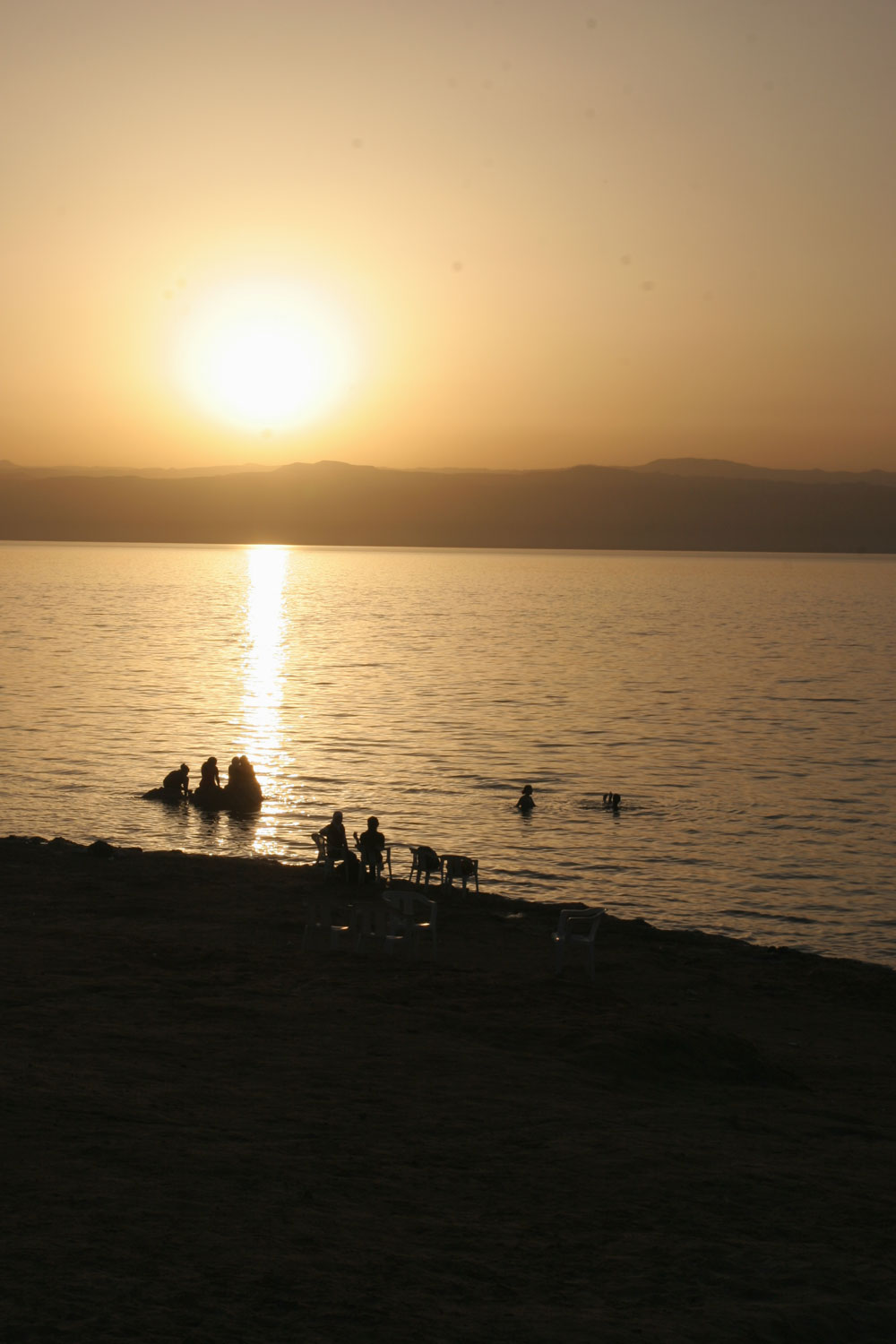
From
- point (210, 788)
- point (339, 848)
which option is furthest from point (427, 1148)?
point (210, 788)

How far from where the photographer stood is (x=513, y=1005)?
38.1 feet

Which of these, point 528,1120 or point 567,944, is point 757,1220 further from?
point 567,944

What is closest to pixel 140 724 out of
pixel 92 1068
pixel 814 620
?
pixel 92 1068

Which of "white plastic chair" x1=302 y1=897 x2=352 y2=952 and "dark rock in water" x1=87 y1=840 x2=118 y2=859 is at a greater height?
"white plastic chair" x1=302 y1=897 x2=352 y2=952

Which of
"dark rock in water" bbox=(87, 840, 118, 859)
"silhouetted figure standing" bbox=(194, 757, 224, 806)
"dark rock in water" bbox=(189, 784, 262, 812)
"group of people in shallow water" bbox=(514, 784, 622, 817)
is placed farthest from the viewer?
"group of people in shallow water" bbox=(514, 784, 622, 817)

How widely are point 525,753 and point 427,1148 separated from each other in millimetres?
29994

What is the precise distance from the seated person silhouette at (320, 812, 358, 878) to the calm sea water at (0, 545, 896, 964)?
304cm

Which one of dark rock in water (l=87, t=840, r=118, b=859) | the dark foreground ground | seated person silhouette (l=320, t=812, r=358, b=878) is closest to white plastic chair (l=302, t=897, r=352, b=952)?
the dark foreground ground

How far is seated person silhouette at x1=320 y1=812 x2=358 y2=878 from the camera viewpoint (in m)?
17.8

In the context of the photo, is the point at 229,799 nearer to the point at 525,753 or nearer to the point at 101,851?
the point at 101,851

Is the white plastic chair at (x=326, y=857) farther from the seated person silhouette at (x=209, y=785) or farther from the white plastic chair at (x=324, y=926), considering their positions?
the seated person silhouette at (x=209, y=785)

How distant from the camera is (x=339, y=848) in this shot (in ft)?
61.1

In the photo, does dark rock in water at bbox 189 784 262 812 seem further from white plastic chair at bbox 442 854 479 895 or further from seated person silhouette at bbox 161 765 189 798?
white plastic chair at bbox 442 854 479 895

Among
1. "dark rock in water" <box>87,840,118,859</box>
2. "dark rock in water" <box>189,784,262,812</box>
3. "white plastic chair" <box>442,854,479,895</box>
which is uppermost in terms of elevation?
"white plastic chair" <box>442,854,479,895</box>
